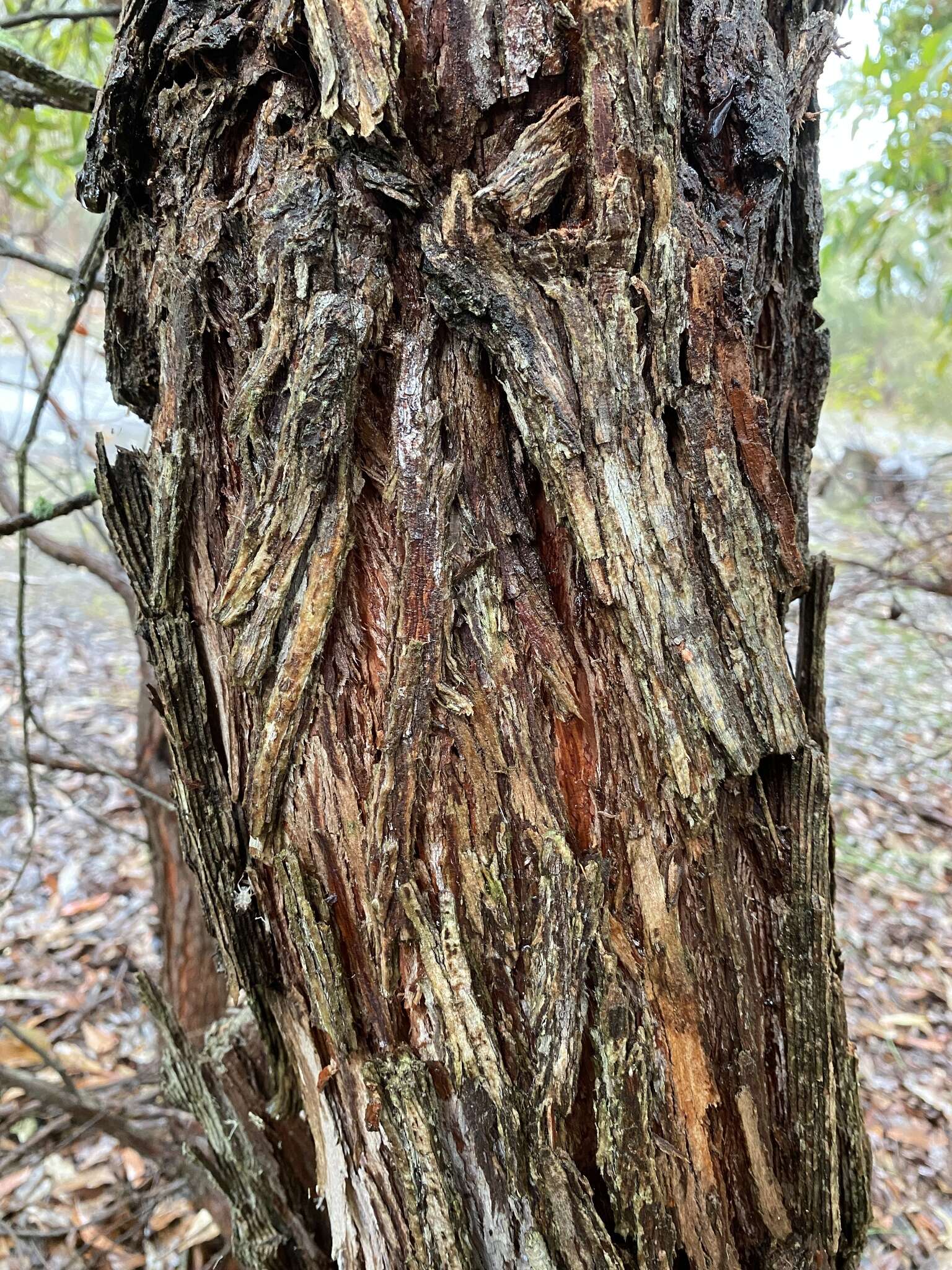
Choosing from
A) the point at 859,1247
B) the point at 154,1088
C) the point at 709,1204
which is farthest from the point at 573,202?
the point at 154,1088

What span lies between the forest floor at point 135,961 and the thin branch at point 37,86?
64.2 inches

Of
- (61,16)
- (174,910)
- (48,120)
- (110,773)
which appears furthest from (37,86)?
(174,910)

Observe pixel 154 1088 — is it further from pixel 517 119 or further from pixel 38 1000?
pixel 517 119

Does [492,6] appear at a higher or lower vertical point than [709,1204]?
higher

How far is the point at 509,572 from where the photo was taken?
861 millimetres

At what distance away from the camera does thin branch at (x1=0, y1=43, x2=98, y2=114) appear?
49.8 inches

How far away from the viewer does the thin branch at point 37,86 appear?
4.15 feet

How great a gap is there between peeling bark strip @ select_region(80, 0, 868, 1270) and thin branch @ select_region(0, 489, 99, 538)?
1.88 feet

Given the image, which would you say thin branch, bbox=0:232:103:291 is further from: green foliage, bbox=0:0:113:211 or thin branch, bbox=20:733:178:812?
thin branch, bbox=20:733:178:812

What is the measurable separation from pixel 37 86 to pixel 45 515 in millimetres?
752

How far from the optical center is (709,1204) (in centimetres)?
93

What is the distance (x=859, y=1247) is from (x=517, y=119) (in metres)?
1.45

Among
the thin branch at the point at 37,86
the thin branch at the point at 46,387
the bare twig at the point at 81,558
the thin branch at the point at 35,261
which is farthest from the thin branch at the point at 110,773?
A: the thin branch at the point at 37,86

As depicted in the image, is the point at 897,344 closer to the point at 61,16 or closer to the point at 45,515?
the point at 61,16
